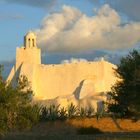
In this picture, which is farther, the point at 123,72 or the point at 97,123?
the point at 97,123

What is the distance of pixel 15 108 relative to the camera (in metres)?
21.2

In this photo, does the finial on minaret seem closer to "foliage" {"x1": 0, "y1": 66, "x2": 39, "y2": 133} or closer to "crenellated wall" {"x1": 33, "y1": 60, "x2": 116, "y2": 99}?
"crenellated wall" {"x1": 33, "y1": 60, "x2": 116, "y2": 99}

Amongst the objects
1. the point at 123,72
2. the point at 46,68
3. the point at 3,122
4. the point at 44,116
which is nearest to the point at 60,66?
the point at 46,68

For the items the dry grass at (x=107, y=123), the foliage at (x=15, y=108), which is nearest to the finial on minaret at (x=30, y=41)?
the dry grass at (x=107, y=123)

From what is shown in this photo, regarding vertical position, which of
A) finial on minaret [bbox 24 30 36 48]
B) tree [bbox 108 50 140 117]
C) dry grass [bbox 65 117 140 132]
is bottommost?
dry grass [bbox 65 117 140 132]

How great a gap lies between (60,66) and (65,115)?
29.9 m

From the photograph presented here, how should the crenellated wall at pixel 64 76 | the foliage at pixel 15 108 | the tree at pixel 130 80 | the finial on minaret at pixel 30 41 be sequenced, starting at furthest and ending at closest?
the finial on minaret at pixel 30 41, the crenellated wall at pixel 64 76, the tree at pixel 130 80, the foliage at pixel 15 108

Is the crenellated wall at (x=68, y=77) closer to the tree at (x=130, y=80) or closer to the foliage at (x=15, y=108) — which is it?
the tree at (x=130, y=80)

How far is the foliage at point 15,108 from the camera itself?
21.0 m

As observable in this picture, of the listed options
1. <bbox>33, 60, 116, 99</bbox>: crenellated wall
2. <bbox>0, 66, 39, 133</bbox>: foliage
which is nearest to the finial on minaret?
<bbox>33, 60, 116, 99</bbox>: crenellated wall

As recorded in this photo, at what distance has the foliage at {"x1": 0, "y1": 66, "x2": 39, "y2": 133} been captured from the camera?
20984 millimetres

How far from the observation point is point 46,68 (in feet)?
226

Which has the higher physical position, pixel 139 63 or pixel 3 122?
pixel 139 63

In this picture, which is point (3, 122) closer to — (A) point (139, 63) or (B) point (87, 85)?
(A) point (139, 63)
